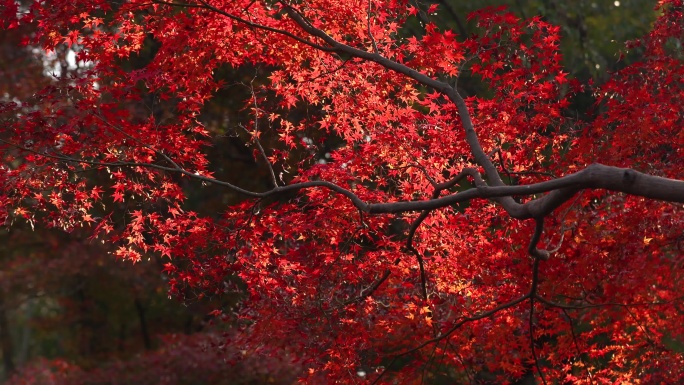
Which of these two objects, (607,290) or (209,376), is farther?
(209,376)

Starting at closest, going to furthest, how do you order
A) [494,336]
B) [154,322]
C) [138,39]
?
[138,39], [494,336], [154,322]

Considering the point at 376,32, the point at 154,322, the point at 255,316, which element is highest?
the point at 154,322

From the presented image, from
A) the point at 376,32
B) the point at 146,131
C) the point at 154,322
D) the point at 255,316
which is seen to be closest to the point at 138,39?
the point at 146,131

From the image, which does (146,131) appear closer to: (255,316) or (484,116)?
(255,316)

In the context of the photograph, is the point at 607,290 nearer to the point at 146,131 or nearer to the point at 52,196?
the point at 146,131

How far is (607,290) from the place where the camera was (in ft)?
25.9

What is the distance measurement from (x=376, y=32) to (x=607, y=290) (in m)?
3.04

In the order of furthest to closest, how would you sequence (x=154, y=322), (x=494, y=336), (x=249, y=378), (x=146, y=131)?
(x=154, y=322), (x=249, y=378), (x=494, y=336), (x=146, y=131)

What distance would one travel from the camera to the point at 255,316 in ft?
26.7

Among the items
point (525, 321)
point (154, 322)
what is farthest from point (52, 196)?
point (154, 322)

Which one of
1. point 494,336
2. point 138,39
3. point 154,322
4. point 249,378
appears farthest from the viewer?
point 154,322

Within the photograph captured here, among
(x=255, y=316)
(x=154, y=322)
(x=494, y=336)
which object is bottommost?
(x=255, y=316)

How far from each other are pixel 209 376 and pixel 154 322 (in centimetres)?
477

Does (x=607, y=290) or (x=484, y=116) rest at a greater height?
(x=484, y=116)
